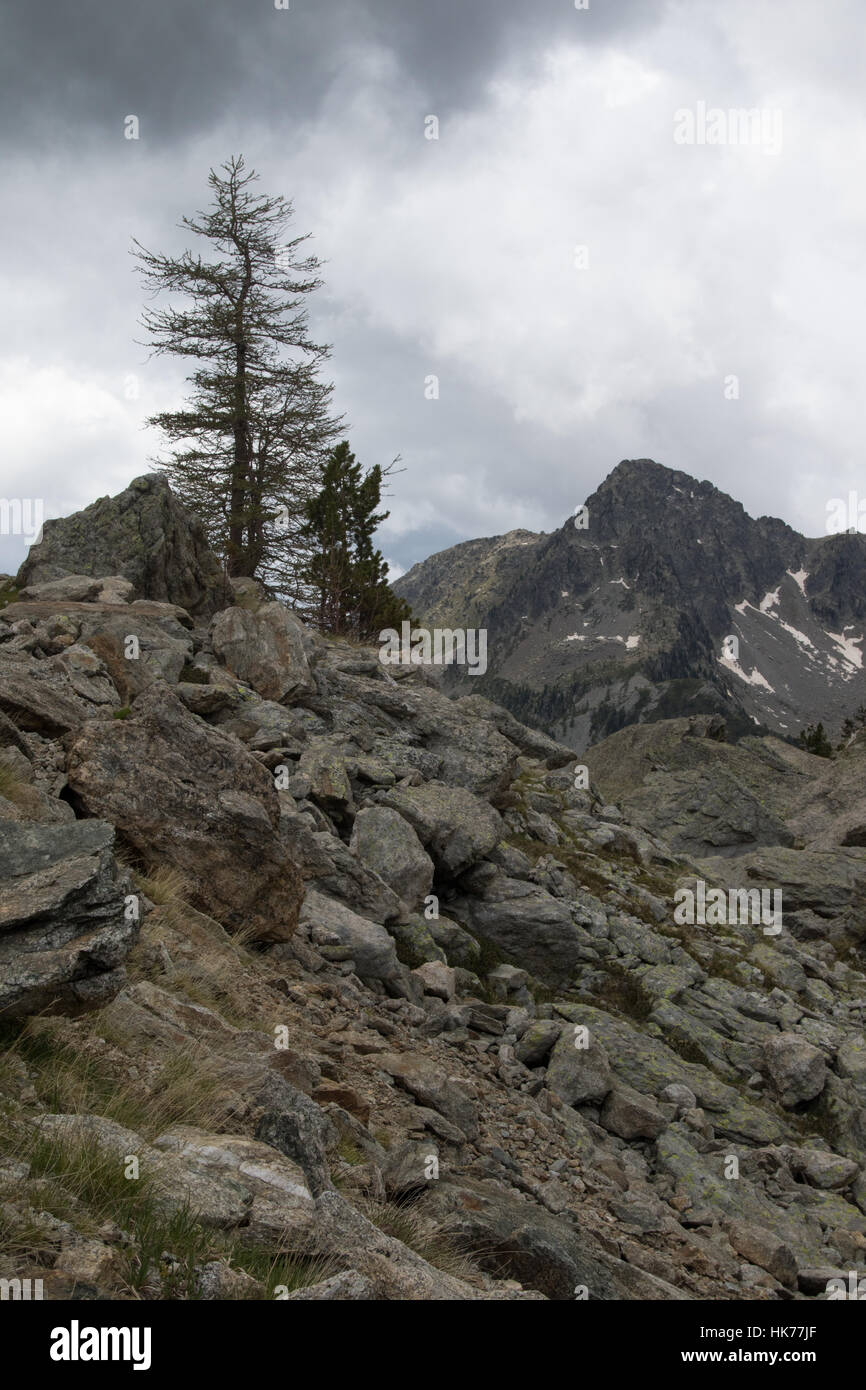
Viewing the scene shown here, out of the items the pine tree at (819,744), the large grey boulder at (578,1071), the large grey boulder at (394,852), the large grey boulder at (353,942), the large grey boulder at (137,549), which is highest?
the large grey boulder at (137,549)

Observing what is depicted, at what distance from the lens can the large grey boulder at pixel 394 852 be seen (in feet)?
43.5

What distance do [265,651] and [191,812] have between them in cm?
977

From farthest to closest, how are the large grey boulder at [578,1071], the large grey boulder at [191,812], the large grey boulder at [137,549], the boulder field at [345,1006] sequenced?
the large grey boulder at [137,549] → the large grey boulder at [578,1071] → the large grey boulder at [191,812] → the boulder field at [345,1006]

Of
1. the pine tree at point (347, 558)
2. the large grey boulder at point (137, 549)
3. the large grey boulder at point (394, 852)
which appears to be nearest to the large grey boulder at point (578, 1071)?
the large grey boulder at point (394, 852)

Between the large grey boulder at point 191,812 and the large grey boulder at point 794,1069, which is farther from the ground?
the large grey boulder at point 191,812

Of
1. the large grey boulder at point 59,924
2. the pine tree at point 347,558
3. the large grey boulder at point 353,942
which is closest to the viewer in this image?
the large grey boulder at point 59,924

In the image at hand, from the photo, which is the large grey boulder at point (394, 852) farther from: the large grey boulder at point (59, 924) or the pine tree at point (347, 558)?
the pine tree at point (347, 558)

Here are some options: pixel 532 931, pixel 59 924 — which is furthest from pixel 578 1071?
pixel 59 924

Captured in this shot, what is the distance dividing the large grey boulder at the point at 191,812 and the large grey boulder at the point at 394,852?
139 inches

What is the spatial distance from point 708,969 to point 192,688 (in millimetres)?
12086

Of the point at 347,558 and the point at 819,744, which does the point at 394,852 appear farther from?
the point at 819,744

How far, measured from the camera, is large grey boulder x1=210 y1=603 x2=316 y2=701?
59.4 feet
